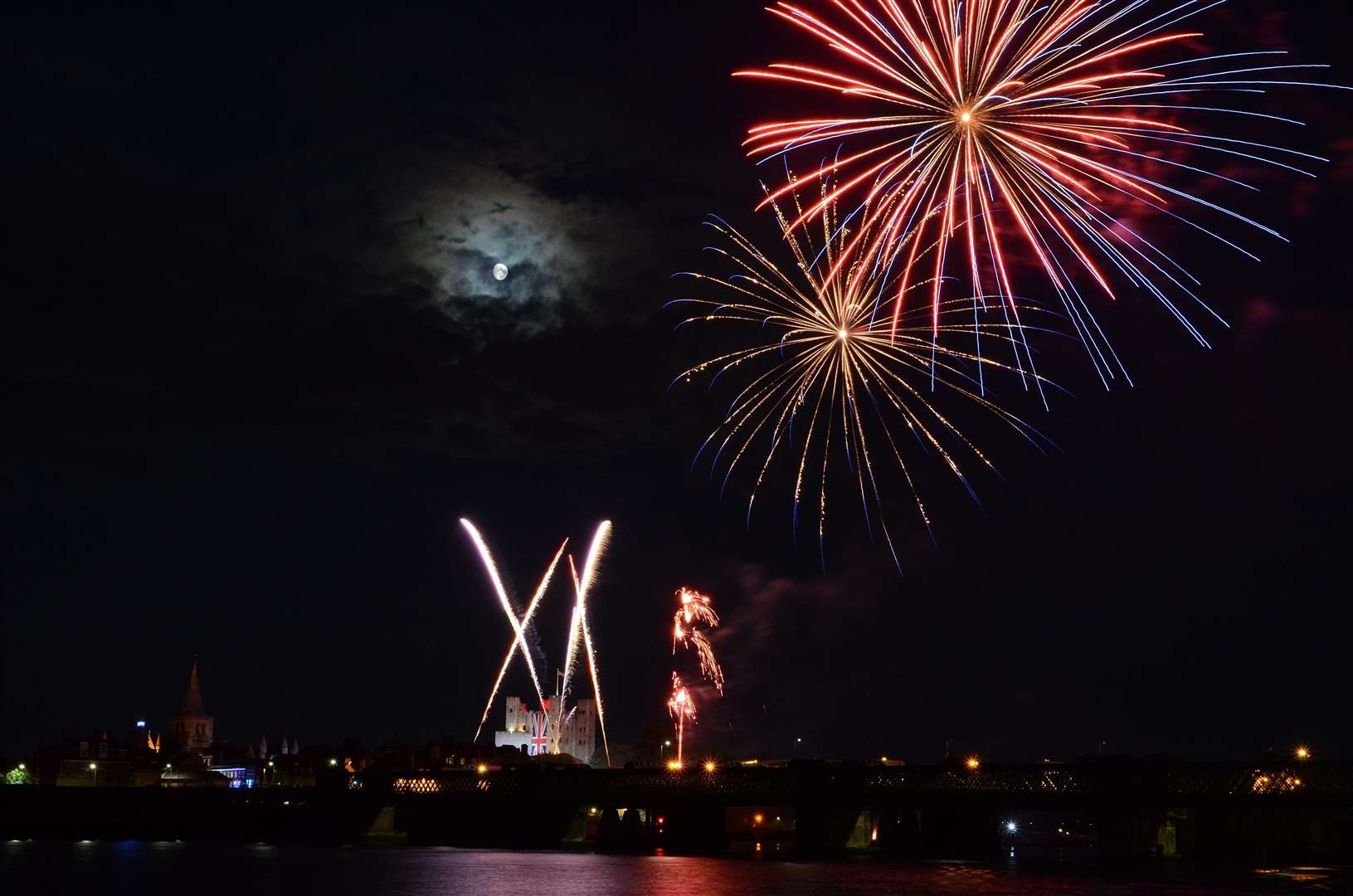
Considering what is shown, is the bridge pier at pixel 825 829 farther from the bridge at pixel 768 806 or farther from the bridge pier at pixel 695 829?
the bridge pier at pixel 695 829

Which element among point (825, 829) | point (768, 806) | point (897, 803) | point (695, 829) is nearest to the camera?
point (825, 829)

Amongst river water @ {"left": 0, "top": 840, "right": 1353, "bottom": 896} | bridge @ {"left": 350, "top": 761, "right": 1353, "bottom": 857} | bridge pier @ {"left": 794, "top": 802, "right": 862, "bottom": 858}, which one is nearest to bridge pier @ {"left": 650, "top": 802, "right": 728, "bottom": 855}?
bridge @ {"left": 350, "top": 761, "right": 1353, "bottom": 857}

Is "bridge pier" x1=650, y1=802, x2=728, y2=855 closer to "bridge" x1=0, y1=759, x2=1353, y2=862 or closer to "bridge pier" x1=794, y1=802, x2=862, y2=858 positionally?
"bridge" x1=0, y1=759, x2=1353, y2=862

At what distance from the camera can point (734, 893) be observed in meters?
57.6

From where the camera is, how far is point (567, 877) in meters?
69.8

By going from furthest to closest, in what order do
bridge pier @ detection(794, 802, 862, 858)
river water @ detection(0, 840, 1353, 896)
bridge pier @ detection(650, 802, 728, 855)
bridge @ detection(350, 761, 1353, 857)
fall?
1. bridge pier @ detection(650, 802, 728, 855)
2. bridge pier @ detection(794, 802, 862, 858)
3. bridge @ detection(350, 761, 1353, 857)
4. river water @ detection(0, 840, 1353, 896)

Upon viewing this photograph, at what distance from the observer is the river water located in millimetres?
60031

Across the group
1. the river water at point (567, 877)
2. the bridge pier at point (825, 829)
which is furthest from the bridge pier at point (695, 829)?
the bridge pier at point (825, 829)

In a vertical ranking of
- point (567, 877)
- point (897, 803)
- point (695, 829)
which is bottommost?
point (567, 877)

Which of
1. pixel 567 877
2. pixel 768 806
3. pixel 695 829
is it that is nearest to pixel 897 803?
pixel 768 806

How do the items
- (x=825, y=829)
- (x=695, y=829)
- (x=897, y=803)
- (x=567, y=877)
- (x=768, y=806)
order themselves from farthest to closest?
(x=695, y=829)
(x=768, y=806)
(x=897, y=803)
(x=825, y=829)
(x=567, y=877)

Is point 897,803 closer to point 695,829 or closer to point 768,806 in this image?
point 768,806

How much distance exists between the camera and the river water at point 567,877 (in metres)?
60.0

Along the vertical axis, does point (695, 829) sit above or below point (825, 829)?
below
